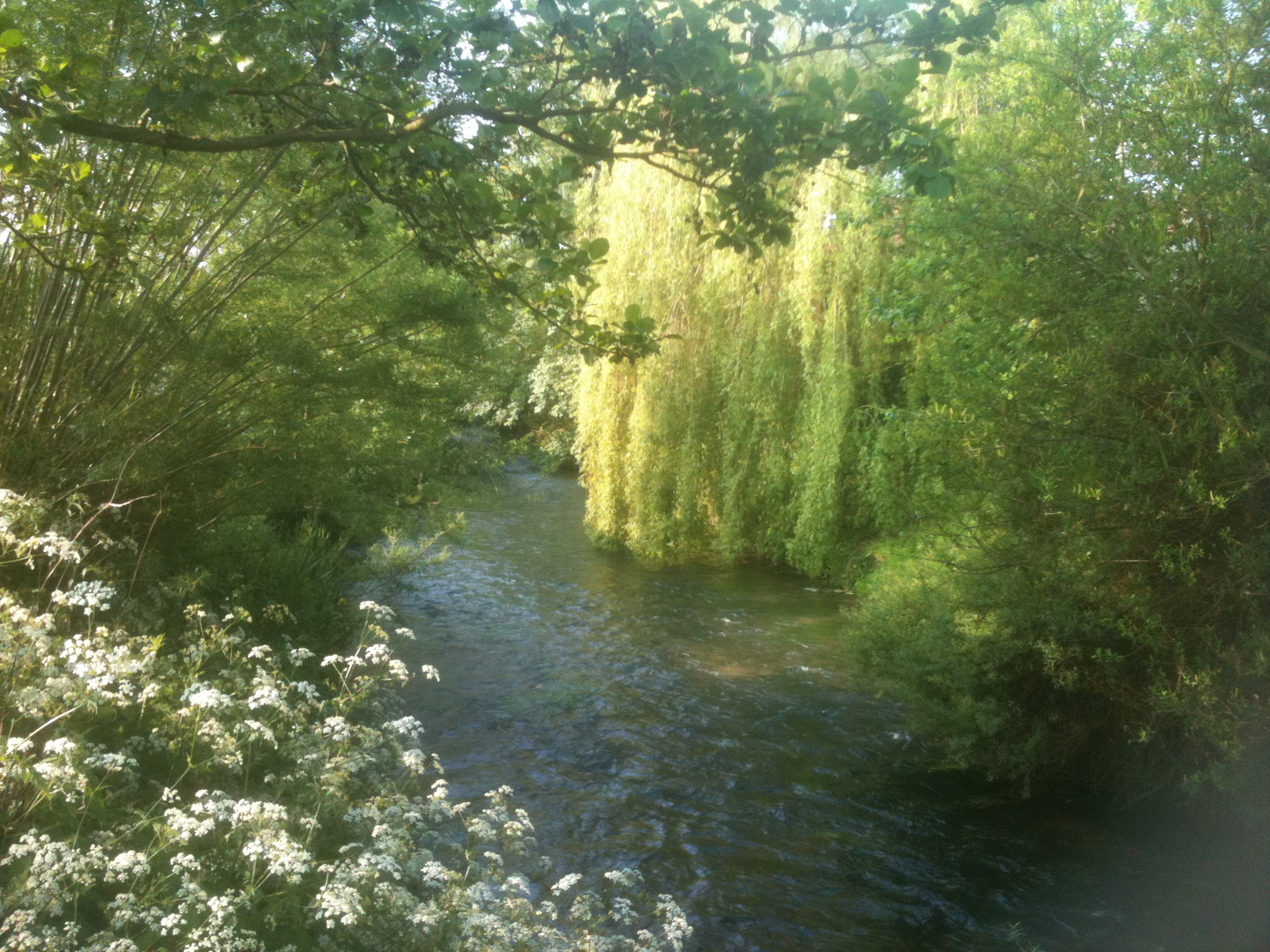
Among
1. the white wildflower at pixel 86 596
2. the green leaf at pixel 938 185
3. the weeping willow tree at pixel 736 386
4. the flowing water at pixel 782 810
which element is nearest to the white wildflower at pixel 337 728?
the white wildflower at pixel 86 596

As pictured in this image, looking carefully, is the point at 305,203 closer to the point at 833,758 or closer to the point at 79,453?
the point at 79,453

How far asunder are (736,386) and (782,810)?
380 inches

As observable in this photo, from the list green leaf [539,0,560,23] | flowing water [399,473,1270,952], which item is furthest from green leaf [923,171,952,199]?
flowing water [399,473,1270,952]

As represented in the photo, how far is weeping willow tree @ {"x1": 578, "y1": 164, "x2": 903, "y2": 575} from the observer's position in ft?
49.9

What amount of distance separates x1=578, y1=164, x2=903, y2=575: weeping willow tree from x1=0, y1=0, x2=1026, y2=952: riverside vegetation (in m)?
8.42

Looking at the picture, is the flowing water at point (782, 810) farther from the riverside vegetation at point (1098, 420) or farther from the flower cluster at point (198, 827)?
the flower cluster at point (198, 827)

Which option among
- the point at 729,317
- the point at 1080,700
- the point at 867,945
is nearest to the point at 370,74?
the point at 867,945

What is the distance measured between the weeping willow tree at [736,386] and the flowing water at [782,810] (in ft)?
9.91

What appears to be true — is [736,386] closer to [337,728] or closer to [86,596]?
[337,728]

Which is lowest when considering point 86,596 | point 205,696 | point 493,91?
point 205,696

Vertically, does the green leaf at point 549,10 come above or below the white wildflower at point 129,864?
above

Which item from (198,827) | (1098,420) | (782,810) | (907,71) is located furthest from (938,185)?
(782,810)

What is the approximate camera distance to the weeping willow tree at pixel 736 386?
15.2 metres

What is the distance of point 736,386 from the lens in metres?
16.8
